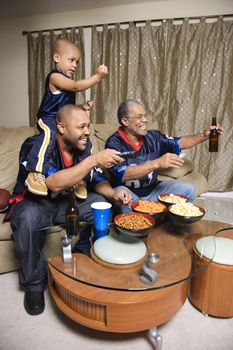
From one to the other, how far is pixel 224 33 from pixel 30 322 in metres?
3.60

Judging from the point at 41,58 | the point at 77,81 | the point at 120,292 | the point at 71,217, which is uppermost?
the point at 41,58

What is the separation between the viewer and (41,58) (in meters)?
3.97

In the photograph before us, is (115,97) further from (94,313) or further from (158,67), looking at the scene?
(94,313)

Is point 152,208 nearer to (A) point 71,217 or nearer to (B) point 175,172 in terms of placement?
(A) point 71,217

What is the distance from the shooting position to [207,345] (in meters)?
1.36

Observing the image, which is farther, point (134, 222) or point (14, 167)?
point (14, 167)

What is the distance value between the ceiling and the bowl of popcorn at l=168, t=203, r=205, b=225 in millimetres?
3062

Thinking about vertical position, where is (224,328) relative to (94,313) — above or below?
below

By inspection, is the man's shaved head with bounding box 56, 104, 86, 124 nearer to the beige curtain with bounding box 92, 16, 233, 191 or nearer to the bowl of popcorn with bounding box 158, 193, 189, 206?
the bowl of popcorn with bounding box 158, 193, 189, 206

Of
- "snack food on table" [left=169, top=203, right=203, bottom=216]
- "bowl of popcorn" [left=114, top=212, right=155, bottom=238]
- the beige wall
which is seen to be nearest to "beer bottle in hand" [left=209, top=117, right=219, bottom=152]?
"snack food on table" [left=169, top=203, right=203, bottom=216]

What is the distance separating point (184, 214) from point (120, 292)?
0.57 meters

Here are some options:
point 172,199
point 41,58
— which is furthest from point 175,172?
point 41,58

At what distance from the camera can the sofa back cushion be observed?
88.7 inches

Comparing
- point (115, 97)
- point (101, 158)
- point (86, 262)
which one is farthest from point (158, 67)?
point (86, 262)
